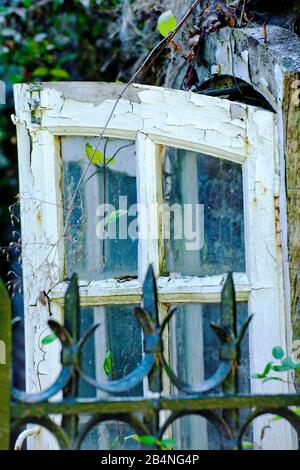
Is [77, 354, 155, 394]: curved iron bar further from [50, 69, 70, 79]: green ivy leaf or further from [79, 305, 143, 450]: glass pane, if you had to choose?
[50, 69, 70, 79]: green ivy leaf

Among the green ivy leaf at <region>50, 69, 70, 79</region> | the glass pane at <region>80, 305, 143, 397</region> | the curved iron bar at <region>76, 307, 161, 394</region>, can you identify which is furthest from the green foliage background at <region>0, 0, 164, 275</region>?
the curved iron bar at <region>76, 307, 161, 394</region>

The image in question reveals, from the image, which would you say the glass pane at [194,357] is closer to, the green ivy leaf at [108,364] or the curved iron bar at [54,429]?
the green ivy leaf at [108,364]

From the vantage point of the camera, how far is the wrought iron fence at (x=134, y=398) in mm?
1099

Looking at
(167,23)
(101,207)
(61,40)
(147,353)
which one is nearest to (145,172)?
(101,207)

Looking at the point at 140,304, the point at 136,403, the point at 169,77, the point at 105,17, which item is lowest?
the point at 136,403

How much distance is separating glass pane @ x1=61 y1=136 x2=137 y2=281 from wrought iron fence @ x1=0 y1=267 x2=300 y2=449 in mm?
706

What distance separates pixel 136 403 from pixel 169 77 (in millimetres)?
1576

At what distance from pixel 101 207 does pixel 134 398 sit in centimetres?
88

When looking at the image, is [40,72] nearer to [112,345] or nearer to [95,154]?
[95,154]

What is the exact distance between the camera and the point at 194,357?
2.21 m

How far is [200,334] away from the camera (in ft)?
7.37
